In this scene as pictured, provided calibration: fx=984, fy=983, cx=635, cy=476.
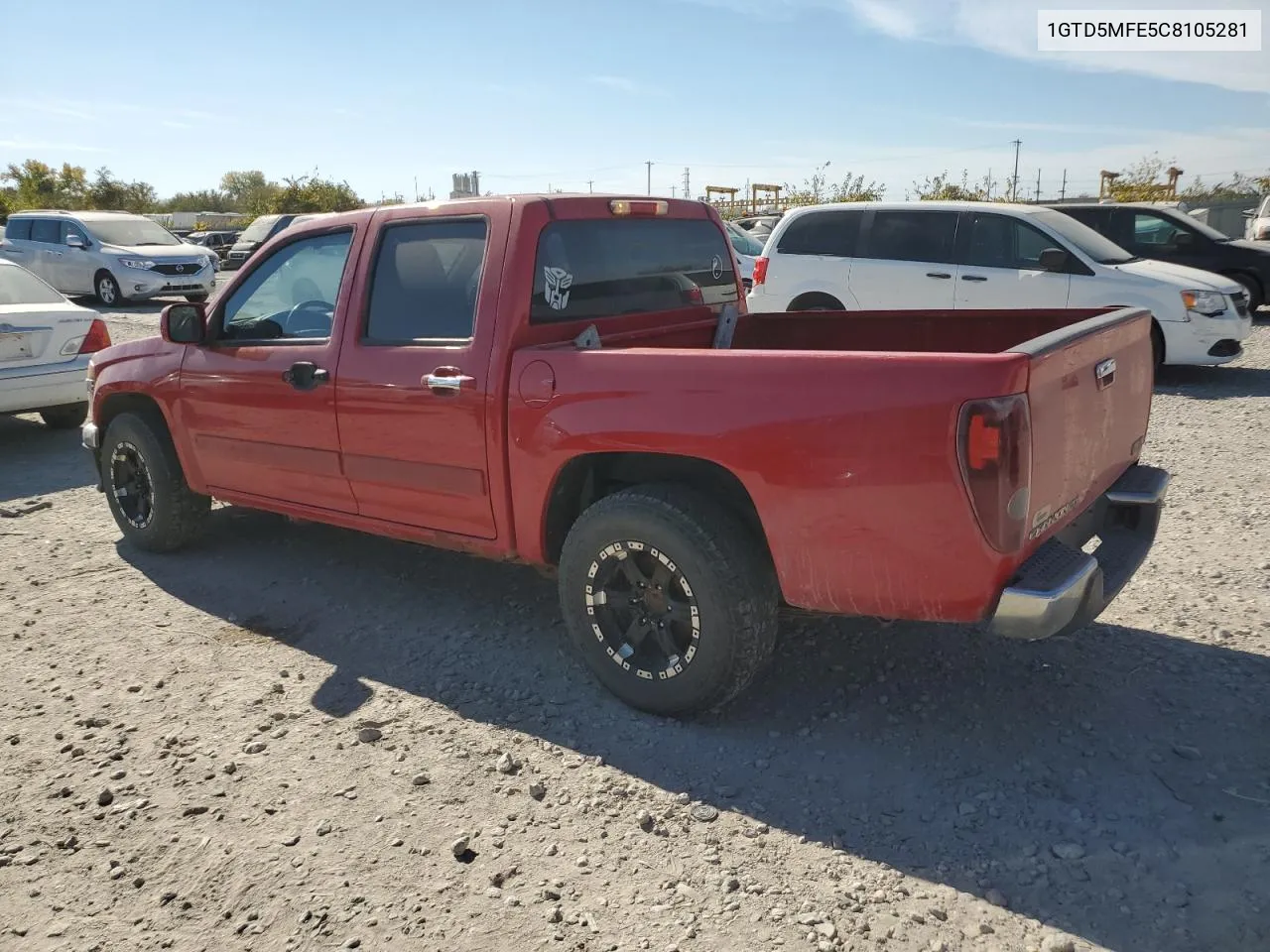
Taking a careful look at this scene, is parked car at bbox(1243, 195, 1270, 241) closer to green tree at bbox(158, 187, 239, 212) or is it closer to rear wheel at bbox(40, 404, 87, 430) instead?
rear wheel at bbox(40, 404, 87, 430)

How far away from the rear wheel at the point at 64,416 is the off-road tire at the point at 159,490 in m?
3.85

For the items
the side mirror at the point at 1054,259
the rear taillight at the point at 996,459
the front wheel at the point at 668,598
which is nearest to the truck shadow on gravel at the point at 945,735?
the front wheel at the point at 668,598

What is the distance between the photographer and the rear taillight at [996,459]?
2.68m

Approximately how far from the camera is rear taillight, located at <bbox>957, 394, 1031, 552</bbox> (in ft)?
8.80

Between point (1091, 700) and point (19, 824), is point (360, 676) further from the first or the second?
point (1091, 700)

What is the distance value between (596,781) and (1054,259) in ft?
25.1

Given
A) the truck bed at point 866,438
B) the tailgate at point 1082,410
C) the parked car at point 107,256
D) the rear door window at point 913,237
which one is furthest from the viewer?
the parked car at point 107,256

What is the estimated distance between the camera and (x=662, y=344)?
14.1ft

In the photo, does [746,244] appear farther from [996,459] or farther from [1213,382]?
A: [996,459]

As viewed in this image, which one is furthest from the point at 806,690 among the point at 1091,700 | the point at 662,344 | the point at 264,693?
the point at 264,693

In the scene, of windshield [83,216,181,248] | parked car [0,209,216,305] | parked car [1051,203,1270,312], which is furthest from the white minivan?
windshield [83,216,181,248]

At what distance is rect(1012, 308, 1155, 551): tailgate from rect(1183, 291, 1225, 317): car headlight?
6.35 meters

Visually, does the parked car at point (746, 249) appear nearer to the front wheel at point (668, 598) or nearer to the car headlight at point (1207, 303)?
the car headlight at point (1207, 303)

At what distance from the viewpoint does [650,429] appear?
10.9ft
